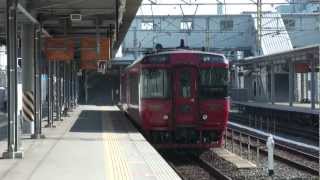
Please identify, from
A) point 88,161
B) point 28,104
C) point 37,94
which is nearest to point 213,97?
point 37,94

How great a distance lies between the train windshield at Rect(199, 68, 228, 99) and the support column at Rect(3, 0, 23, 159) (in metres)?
6.62

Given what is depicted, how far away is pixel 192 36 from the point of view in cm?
7000

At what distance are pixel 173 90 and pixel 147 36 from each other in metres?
50.5

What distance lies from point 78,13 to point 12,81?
8.83m

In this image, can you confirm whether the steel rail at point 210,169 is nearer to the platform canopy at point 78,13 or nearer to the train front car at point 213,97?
the train front car at point 213,97

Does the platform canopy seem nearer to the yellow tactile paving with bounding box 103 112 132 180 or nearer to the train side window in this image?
the train side window

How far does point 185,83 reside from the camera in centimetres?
1866

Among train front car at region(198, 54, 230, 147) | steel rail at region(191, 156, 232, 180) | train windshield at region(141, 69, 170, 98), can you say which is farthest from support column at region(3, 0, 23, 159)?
train front car at region(198, 54, 230, 147)

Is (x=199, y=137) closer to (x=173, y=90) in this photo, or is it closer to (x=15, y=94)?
(x=173, y=90)

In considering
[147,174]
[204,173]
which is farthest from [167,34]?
[147,174]

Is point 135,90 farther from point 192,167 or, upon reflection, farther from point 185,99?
point 192,167

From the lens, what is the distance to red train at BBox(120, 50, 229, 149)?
18547 mm

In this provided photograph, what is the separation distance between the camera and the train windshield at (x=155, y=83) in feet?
61.3

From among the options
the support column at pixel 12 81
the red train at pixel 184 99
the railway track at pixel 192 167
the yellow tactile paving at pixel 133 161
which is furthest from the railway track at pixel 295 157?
the support column at pixel 12 81
